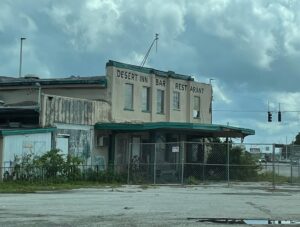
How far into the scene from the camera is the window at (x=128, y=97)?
38688 mm

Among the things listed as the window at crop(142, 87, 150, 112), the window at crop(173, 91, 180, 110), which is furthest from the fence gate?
the window at crop(173, 91, 180, 110)

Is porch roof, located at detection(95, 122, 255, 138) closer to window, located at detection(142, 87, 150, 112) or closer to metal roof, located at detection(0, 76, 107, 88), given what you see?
metal roof, located at detection(0, 76, 107, 88)

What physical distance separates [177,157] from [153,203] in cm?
1802

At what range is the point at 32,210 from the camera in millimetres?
16391

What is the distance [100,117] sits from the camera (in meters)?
36.5

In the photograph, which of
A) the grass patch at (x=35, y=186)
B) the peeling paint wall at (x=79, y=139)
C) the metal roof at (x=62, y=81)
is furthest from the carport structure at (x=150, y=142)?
the grass patch at (x=35, y=186)

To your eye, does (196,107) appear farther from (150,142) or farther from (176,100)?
(150,142)

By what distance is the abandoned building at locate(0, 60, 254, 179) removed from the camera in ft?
108

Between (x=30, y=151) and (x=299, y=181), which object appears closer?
(x=30, y=151)

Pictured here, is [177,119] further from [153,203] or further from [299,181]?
[153,203]

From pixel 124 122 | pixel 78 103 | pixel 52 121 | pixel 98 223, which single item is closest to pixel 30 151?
pixel 52 121

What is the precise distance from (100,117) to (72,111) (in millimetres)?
2436

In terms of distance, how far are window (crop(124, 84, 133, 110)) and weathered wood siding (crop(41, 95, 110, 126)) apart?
196cm

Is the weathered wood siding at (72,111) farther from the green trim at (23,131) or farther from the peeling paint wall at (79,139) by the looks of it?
the green trim at (23,131)
